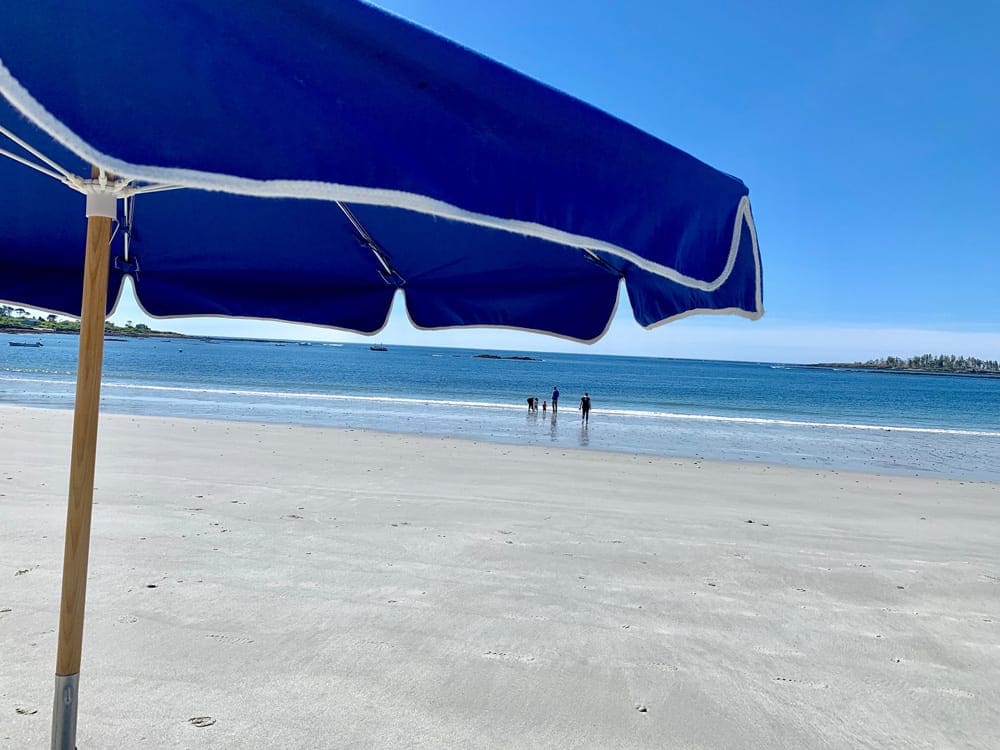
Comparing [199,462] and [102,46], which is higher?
[102,46]

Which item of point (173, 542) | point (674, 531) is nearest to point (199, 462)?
point (173, 542)

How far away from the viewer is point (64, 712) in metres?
1.92

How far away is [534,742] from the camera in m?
2.81

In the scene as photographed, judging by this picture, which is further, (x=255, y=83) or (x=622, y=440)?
(x=622, y=440)

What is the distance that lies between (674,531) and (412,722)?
15.3 feet

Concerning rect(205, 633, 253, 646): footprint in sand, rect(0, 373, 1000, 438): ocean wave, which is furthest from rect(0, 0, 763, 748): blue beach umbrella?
rect(0, 373, 1000, 438): ocean wave

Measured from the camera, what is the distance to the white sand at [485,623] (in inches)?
116

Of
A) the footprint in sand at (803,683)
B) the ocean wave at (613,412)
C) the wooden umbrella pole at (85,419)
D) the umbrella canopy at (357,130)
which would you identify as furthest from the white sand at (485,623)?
the ocean wave at (613,412)

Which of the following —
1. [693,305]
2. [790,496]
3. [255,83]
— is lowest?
[790,496]

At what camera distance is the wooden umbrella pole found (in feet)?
5.79

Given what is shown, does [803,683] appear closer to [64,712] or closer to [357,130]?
[64,712]

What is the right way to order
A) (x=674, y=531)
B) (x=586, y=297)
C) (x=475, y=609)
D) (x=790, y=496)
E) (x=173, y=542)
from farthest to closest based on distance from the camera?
(x=790, y=496) → (x=674, y=531) → (x=173, y=542) → (x=475, y=609) → (x=586, y=297)

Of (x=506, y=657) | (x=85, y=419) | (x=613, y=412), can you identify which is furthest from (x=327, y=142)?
(x=613, y=412)

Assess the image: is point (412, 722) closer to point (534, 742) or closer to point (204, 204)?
point (534, 742)
